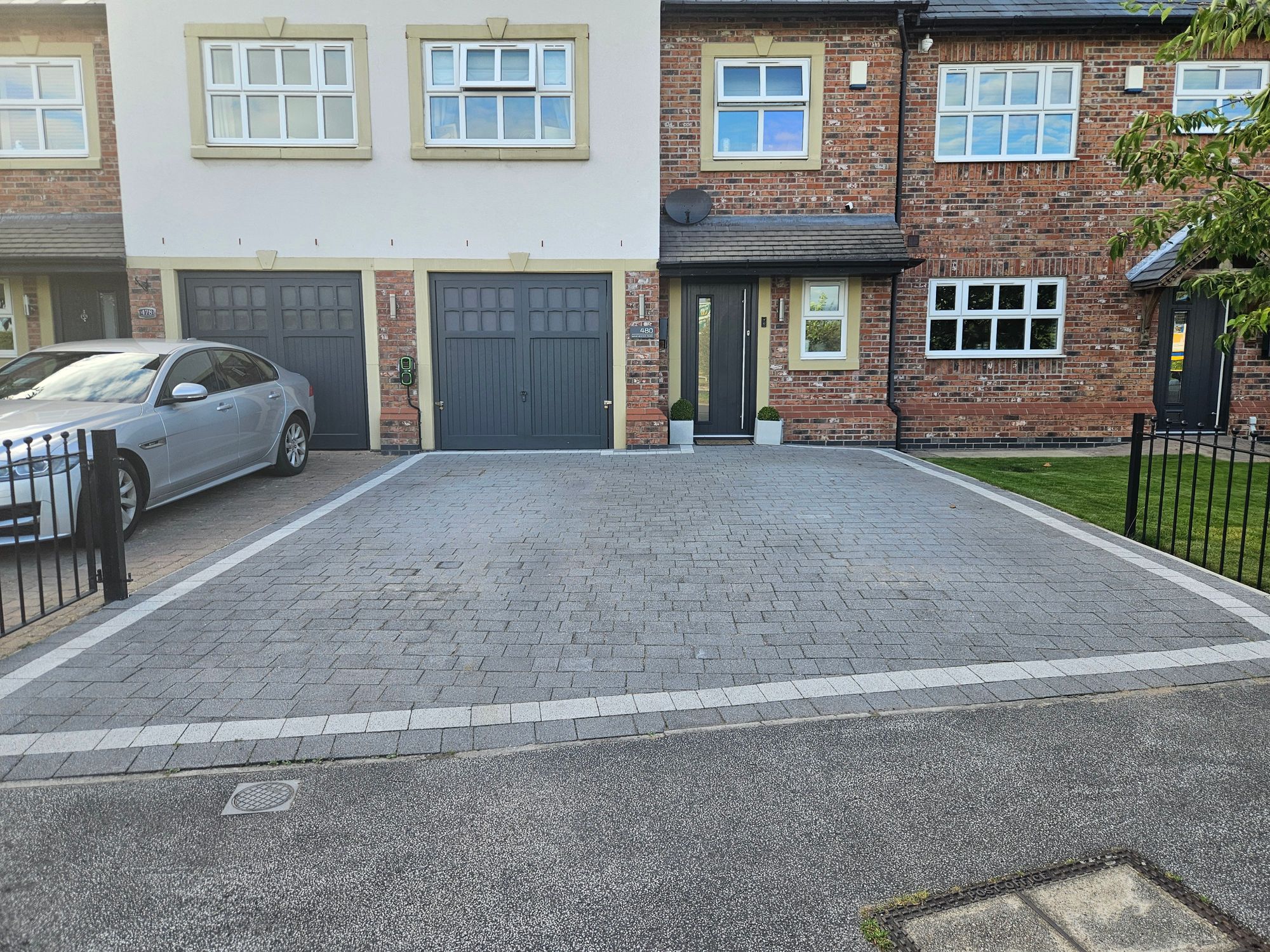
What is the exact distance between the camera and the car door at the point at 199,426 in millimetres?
7941

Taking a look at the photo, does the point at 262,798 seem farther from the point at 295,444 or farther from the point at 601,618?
the point at 295,444

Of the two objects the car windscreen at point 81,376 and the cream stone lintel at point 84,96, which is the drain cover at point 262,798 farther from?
the cream stone lintel at point 84,96

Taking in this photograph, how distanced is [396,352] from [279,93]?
155 inches

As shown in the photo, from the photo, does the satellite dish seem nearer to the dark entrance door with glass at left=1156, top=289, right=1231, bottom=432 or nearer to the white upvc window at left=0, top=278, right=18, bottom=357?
the dark entrance door with glass at left=1156, top=289, right=1231, bottom=432

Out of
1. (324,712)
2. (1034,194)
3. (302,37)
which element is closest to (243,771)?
(324,712)

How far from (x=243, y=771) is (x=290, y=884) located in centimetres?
88

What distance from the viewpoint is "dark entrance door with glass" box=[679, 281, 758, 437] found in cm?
1348

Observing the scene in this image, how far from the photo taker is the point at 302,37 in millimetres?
12094

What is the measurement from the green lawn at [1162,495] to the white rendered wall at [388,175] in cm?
595

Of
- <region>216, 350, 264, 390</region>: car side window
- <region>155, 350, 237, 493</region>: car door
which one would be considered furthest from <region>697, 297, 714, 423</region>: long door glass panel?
<region>155, 350, 237, 493</region>: car door

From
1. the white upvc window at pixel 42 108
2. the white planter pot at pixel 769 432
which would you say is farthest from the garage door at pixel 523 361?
the white upvc window at pixel 42 108

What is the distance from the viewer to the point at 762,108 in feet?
Answer: 43.4

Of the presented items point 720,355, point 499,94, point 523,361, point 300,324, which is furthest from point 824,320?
point 300,324

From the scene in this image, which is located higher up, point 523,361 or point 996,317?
point 996,317
